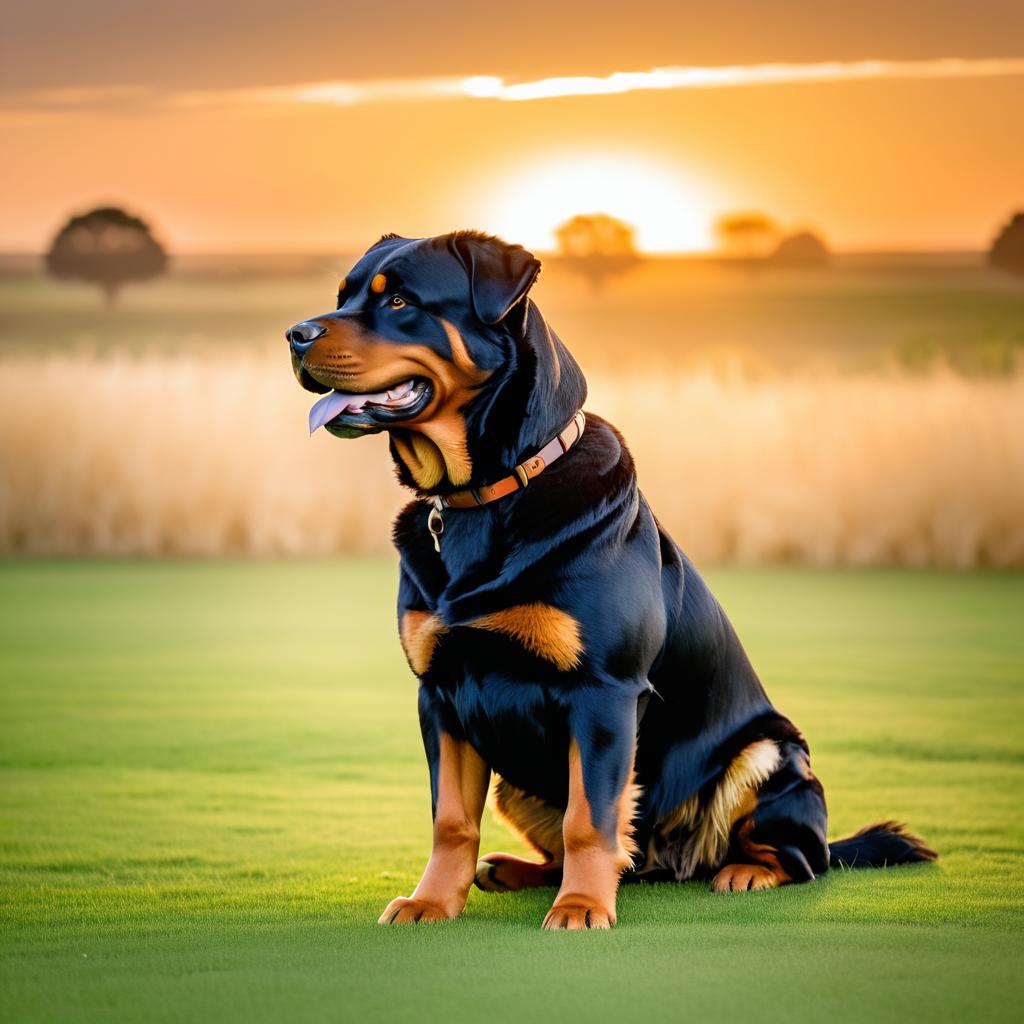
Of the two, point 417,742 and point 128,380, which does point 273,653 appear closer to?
point 417,742

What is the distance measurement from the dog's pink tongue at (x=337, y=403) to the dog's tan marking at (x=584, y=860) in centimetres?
82

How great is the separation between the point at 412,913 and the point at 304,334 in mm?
1236

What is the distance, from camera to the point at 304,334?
132 inches

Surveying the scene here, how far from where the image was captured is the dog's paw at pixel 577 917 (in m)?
3.32

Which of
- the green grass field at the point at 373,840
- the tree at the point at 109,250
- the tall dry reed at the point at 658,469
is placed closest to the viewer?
the green grass field at the point at 373,840

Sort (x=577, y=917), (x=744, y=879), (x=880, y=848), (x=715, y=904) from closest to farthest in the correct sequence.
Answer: (x=577, y=917) → (x=715, y=904) → (x=744, y=879) → (x=880, y=848)

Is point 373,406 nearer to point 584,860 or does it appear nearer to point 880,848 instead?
point 584,860

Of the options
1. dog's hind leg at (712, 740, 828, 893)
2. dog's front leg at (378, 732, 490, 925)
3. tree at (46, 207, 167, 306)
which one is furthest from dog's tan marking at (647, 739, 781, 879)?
tree at (46, 207, 167, 306)

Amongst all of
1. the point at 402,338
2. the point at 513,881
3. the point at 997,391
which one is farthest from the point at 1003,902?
the point at 997,391

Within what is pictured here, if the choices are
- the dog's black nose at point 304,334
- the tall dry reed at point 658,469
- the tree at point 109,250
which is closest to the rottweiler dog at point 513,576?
the dog's black nose at point 304,334

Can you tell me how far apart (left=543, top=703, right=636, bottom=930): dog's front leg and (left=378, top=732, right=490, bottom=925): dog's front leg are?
0.81 ft

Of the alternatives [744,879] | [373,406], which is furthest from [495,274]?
[744,879]

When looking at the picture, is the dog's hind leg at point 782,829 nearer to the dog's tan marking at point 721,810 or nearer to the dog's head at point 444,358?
the dog's tan marking at point 721,810

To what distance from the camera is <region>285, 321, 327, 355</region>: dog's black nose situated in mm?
3350
